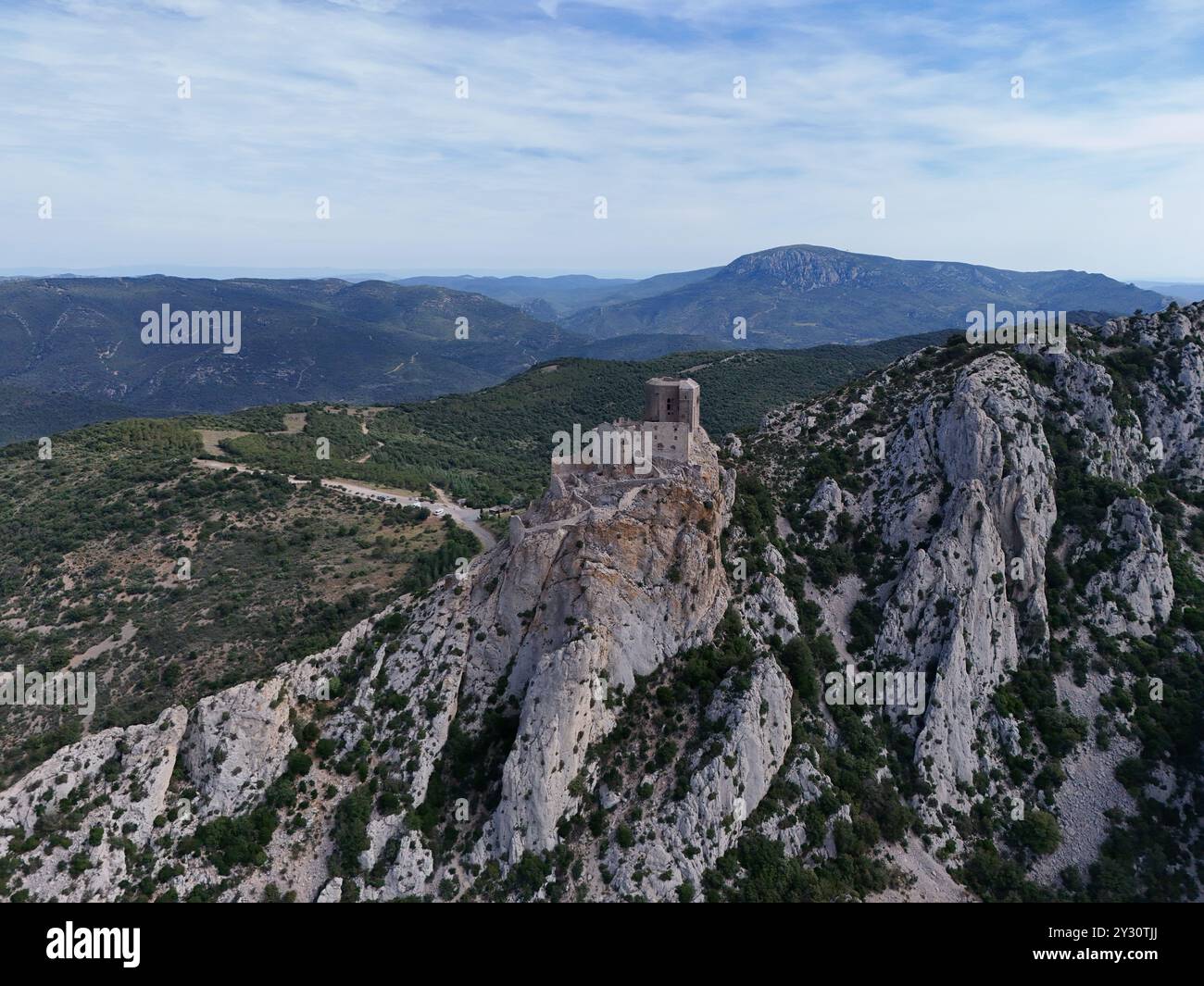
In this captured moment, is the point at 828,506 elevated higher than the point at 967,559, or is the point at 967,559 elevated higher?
the point at 828,506

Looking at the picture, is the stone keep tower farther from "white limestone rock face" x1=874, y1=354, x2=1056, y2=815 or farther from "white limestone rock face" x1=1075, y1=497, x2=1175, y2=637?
"white limestone rock face" x1=1075, y1=497, x2=1175, y2=637

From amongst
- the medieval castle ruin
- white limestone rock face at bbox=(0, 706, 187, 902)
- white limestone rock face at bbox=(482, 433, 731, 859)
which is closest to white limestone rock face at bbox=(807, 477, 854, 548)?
the medieval castle ruin

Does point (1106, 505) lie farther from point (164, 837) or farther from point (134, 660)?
point (134, 660)

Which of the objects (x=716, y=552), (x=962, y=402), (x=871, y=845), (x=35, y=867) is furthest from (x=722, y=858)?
(x=962, y=402)

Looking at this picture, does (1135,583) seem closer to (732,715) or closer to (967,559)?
(967,559)

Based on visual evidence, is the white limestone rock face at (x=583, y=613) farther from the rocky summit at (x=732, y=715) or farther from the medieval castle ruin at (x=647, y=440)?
the medieval castle ruin at (x=647, y=440)

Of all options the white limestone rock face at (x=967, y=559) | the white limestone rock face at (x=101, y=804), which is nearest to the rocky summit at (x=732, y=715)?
the white limestone rock face at (x=101, y=804)

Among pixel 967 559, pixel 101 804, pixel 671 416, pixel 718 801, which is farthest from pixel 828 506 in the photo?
pixel 101 804

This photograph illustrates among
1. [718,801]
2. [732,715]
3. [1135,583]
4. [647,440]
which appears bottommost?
[718,801]
